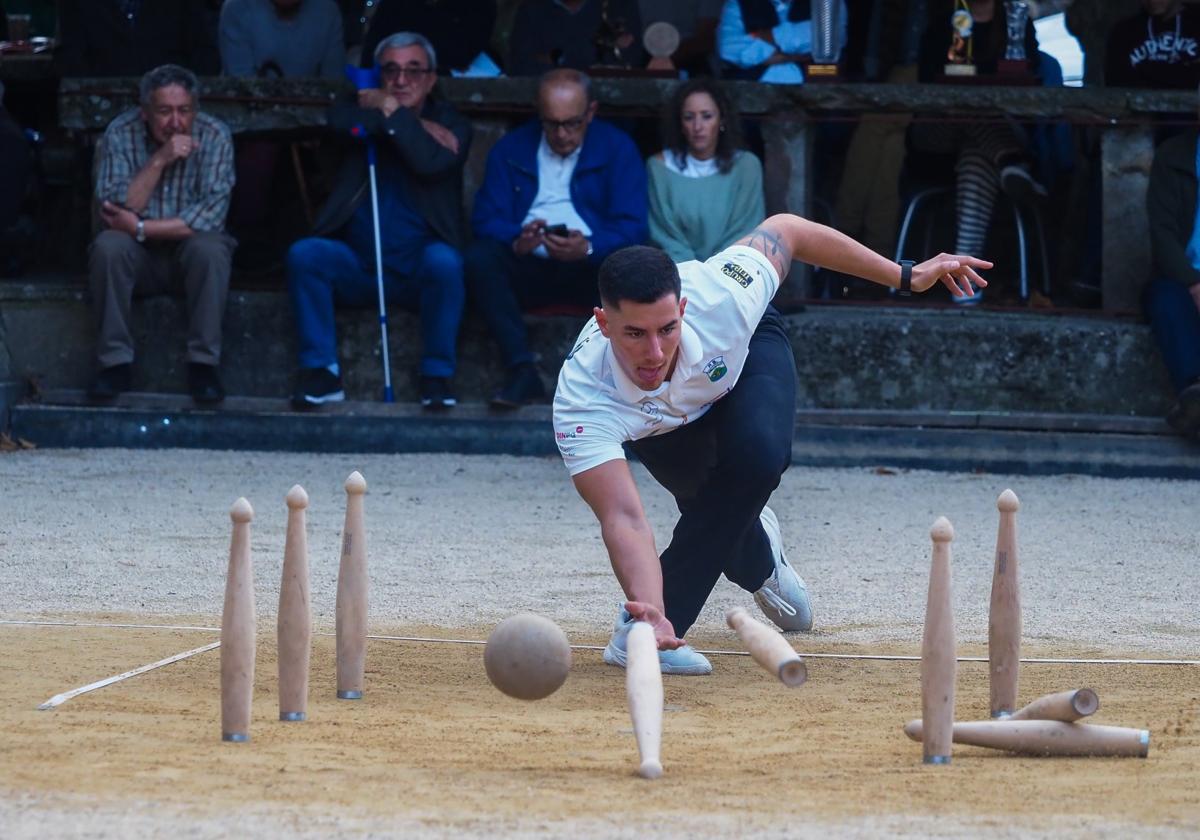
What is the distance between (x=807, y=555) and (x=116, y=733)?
4.02m

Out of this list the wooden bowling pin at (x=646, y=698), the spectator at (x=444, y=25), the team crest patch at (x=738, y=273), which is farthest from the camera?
the spectator at (x=444, y=25)

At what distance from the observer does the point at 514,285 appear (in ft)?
34.1

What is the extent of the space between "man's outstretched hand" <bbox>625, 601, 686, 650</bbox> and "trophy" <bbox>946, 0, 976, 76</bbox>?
6658 mm

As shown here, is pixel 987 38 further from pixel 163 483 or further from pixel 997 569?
pixel 997 569

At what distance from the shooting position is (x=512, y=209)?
10367 mm

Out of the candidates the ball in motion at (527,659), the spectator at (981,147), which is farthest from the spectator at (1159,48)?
the ball in motion at (527,659)

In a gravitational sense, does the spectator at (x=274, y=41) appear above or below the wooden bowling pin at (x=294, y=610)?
above

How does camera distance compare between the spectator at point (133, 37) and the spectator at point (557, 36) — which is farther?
the spectator at point (133, 37)

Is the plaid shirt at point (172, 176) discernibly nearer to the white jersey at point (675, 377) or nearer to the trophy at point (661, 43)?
the trophy at point (661, 43)

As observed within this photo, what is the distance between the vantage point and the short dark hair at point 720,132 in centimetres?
1023

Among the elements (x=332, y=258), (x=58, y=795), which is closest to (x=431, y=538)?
(x=332, y=258)

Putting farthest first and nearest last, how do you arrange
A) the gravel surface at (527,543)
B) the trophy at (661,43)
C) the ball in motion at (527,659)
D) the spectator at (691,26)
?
the spectator at (691,26), the trophy at (661,43), the gravel surface at (527,543), the ball in motion at (527,659)

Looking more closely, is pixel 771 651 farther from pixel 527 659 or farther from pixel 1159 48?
pixel 1159 48

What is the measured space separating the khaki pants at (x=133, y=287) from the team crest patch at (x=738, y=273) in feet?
16.3
